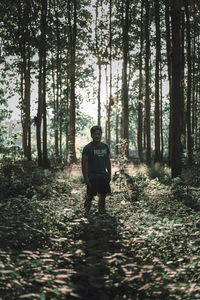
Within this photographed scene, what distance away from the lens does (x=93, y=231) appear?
13.7 feet

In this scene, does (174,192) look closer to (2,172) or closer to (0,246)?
(0,246)

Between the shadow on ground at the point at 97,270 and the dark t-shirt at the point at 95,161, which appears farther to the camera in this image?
the dark t-shirt at the point at 95,161

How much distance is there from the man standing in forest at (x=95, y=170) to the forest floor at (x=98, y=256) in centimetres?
67

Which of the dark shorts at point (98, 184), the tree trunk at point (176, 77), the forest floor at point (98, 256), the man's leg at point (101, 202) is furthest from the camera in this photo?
the tree trunk at point (176, 77)

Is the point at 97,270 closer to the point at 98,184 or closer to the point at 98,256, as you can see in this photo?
the point at 98,256

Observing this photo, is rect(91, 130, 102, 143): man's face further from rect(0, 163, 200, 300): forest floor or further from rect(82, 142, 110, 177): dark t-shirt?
rect(0, 163, 200, 300): forest floor

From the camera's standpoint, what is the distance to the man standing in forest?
5.67 m

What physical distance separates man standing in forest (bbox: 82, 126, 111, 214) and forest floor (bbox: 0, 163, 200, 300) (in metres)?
0.67

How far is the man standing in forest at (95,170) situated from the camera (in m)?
5.67

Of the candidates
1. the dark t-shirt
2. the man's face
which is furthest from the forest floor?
the man's face

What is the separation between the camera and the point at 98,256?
334 cm

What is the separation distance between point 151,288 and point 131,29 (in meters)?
22.7

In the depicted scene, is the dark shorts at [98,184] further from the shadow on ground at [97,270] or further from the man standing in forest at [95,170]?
the shadow on ground at [97,270]

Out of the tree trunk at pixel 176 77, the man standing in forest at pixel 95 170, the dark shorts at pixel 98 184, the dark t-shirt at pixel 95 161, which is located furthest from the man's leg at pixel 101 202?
the tree trunk at pixel 176 77
